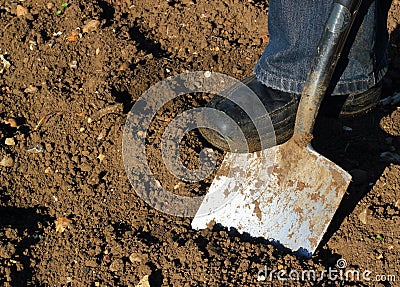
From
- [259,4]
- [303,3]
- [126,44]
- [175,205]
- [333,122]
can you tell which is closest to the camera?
[303,3]

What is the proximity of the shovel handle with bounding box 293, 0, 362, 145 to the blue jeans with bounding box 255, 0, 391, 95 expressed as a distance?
14 cm

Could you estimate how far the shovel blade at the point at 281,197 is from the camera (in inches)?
105

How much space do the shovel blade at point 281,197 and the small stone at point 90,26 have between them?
123cm

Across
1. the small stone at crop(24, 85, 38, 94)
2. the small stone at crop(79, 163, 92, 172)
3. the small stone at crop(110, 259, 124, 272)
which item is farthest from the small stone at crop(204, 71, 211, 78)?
the small stone at crop(110, 259, 124, 272)

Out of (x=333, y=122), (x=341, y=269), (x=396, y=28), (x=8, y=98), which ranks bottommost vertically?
(x=8, y=98)

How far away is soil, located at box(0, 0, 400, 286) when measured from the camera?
2637 mm

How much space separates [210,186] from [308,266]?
55 centimetres

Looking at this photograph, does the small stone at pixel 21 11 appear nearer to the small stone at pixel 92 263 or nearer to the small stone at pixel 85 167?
the small stone at pixel 85 167

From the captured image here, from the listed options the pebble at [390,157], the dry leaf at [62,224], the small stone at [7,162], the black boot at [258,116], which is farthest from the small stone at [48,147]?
the pebble at [390,157]

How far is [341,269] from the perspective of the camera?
8.73ft

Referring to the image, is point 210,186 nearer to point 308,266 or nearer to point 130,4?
point 308,266

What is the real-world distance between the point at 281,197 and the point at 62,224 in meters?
0.96

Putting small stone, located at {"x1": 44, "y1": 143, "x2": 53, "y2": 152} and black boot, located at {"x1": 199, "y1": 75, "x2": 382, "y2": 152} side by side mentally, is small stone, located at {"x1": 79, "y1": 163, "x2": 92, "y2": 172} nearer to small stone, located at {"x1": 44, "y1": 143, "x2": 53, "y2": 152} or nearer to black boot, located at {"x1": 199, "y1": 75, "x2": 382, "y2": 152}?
small stone, located at {"x1": 44, "y1": 143, "x2": 53, "y2": 152}

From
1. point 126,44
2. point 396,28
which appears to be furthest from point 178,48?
point 396,28
